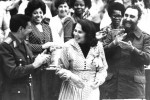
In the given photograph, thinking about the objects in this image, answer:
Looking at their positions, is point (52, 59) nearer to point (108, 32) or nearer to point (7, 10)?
point (108, 32)

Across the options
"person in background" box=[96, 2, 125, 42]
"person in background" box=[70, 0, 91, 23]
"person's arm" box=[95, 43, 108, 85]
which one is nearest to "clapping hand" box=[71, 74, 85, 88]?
"person's arm" box=[95, 43, 108, 85]

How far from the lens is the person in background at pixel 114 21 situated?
7.83 meters

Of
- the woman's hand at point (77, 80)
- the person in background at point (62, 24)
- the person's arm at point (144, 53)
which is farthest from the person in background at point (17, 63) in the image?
the person's arm at point (144, 53)

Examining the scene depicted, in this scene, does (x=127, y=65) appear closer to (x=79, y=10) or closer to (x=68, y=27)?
(x=68, y=27)

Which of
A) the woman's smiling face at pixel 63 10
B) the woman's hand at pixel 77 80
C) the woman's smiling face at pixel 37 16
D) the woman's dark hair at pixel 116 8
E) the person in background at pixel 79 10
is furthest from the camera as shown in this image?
the woman's smiling face at pixel 63 10

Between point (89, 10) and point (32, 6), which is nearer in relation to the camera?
point (32, 6)

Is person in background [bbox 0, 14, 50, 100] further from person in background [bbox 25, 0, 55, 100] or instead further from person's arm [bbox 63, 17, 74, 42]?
person's arm [bbox 63, 17, 74, 42]

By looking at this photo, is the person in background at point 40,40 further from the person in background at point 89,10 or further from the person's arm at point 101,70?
the person's arm at point 101,70

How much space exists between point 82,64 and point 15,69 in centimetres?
89

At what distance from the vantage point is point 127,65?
7699mm

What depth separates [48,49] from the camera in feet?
24.1

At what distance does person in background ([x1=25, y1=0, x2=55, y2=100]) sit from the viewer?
7566 millimetres

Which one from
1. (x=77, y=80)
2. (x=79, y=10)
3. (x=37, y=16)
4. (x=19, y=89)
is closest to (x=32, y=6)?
(x=37, y=16)

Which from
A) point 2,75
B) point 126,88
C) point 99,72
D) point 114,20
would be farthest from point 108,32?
point 2,75
